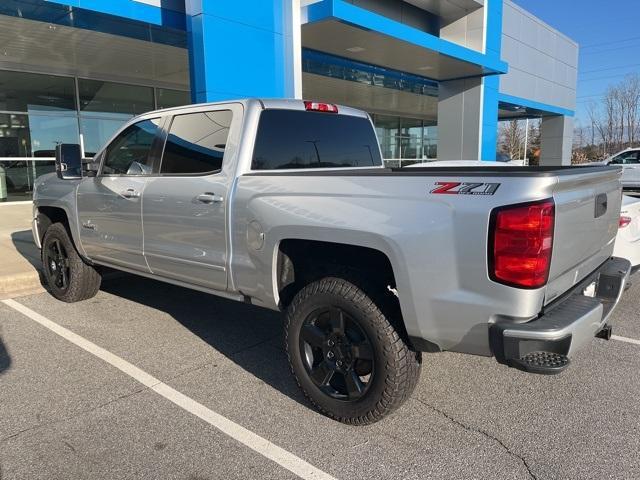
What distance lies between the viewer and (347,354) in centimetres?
306

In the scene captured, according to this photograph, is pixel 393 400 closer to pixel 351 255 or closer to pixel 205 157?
pixel 351 255

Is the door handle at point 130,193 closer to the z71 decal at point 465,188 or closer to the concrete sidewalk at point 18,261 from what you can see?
the concrete sidewalk at point 18,261

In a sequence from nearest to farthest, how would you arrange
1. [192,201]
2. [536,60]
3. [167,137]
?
1. [192,201]
2. [167,137]
3. [536,60]

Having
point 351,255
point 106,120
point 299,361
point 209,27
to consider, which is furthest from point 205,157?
point 106,120

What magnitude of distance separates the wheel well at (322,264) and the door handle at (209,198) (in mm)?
620

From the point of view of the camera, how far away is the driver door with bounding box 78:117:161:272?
4427 millimetres

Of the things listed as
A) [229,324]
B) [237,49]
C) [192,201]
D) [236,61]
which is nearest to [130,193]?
[192,201]

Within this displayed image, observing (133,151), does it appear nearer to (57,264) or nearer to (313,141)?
(313,141)

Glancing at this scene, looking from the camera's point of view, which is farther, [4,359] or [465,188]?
[4,359]

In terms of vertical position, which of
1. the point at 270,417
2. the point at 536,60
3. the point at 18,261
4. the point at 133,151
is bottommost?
the point at 270,417

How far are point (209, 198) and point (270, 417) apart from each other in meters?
1.58

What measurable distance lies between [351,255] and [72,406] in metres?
2.13

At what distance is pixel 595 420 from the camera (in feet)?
10.3

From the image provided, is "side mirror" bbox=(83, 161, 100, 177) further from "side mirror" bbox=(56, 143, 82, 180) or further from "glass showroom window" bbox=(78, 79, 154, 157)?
"glass showroom window" bbox=(78, 79, 154, 157)
